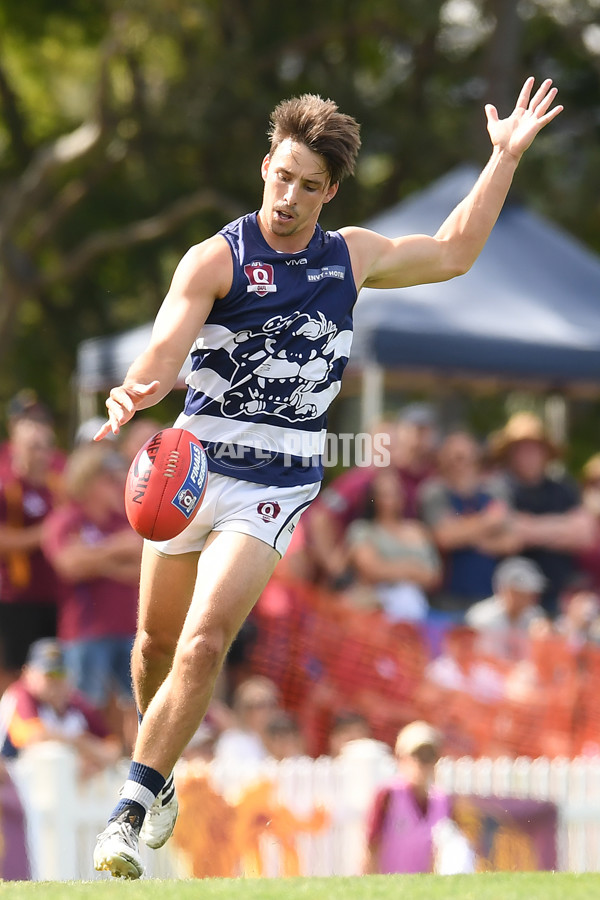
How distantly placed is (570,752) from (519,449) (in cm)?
265

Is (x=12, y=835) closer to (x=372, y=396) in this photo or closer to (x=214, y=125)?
(x=372, y=396)

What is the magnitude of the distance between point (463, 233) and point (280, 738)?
3.87 m

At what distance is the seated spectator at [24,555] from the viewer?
905cm

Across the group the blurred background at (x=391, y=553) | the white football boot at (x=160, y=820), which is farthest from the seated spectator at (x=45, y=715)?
the white football boot at (x=160, y=820)

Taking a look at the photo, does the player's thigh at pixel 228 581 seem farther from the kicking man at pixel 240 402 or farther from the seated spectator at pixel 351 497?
the seated spectator at pixel 351 497

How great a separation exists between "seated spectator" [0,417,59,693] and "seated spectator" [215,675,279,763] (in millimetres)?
1556

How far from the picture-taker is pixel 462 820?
7.38m

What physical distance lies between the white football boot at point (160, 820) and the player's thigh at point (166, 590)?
537 mm

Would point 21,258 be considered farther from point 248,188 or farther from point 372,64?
point 372,64

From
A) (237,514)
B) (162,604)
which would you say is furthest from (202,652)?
(237,514)

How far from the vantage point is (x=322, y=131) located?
496cm

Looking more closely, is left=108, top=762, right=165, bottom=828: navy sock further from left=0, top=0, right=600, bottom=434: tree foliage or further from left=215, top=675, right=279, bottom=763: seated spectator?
left=0, top=0, right=600, bottom=434: tree foliage

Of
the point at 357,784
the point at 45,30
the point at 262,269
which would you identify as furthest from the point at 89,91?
the point at 262,269

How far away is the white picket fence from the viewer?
7180 millimetres
